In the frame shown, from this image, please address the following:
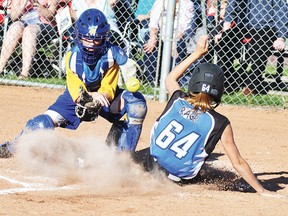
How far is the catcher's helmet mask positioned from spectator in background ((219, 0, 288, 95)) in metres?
5.20

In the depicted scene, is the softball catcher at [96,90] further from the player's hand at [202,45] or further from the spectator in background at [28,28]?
the spectator in background at [28,28]

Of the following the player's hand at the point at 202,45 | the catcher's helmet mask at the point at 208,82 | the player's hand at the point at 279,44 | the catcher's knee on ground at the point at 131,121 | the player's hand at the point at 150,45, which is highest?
the player's hand at the point at 202,45

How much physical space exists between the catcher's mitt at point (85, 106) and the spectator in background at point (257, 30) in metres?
4.86

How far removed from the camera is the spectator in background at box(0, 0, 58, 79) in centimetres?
1114

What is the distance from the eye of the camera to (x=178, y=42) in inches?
410

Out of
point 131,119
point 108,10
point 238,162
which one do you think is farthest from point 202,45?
point 108,10

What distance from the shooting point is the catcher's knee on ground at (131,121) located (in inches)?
248

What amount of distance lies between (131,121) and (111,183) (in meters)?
0.83

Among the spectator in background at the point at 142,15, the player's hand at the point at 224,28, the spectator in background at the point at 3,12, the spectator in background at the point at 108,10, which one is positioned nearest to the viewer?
the player's hand at the point at 224,28

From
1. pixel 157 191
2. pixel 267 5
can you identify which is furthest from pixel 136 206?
pixel 267 5

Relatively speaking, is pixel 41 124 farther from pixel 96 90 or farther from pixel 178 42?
pixel 178 42

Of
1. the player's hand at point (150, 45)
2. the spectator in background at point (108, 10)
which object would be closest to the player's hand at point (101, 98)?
the player's hand at point (150, 45)

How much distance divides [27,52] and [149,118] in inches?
115

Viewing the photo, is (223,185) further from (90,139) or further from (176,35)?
(176,35)
